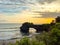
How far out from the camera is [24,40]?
10.1 meters

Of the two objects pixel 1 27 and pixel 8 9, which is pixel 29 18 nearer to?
pixel 8 9

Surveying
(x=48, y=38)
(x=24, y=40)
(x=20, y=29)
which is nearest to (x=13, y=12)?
(x=20, y=29)

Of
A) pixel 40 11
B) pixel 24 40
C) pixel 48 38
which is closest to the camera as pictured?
pixel 24 40

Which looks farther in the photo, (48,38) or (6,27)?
(6,27)

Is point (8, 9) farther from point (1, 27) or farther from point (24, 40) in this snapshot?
point (24, 40)

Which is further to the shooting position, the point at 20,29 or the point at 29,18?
the point at 29,18

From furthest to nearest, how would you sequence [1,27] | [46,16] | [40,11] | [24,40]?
[40,11] < [46,16] < [1,27] < [24,40]

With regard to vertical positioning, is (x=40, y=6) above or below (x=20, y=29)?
above

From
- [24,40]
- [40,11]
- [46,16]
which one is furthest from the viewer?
[40,11]

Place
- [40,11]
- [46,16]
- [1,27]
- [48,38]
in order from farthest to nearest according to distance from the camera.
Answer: [40,11] < [46,16] < [1,27] < [48,38]

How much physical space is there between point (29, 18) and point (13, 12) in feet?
14.5

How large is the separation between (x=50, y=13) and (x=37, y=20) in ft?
12.2

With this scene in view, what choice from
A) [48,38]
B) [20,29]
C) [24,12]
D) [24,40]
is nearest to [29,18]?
[24,12]

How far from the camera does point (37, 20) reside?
5784 cm
